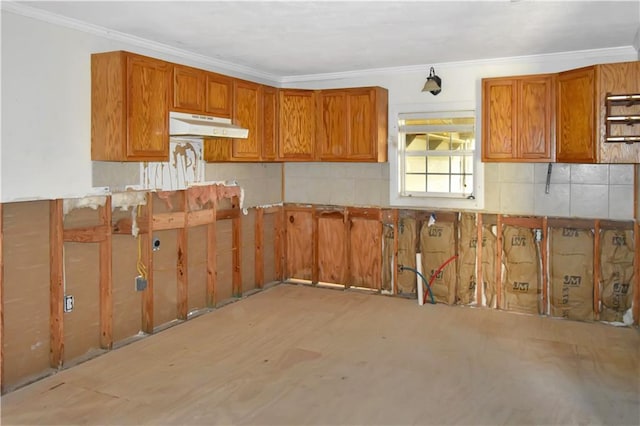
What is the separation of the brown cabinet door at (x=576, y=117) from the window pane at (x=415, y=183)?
145 cm

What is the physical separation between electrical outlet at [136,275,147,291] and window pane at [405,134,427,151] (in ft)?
10.2

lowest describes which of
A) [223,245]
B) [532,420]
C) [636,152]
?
[532,420]

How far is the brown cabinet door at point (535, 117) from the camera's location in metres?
Result: 4.81

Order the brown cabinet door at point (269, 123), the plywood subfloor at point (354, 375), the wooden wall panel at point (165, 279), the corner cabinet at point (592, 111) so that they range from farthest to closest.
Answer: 1. the brown cabinet door at point (269, 123)
2. the wooden wall panel at point (165, 279)
3. the corner cabinet at point (592, 111)
4. the plywood subfloor at point (354, 375)

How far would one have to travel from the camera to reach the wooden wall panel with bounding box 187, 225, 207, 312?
507 centimetres

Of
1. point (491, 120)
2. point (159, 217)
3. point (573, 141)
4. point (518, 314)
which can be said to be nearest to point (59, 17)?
point (159, 217)

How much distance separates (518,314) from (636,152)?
6.27 feet

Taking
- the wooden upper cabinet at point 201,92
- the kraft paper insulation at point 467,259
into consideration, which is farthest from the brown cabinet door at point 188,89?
the kraft paper insulation at point 467,259

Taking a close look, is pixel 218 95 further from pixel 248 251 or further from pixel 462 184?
pixel 462 184

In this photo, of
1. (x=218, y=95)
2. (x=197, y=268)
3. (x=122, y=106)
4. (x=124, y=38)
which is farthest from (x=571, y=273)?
(x=124, y=38)

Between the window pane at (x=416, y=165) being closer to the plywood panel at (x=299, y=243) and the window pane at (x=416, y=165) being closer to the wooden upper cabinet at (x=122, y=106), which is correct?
the plywood panel at (x=299, y=243)

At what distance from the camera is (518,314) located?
5.15m

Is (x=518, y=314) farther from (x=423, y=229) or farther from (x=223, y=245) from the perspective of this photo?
(x=223, y=245)

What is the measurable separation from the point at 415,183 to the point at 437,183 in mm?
253
